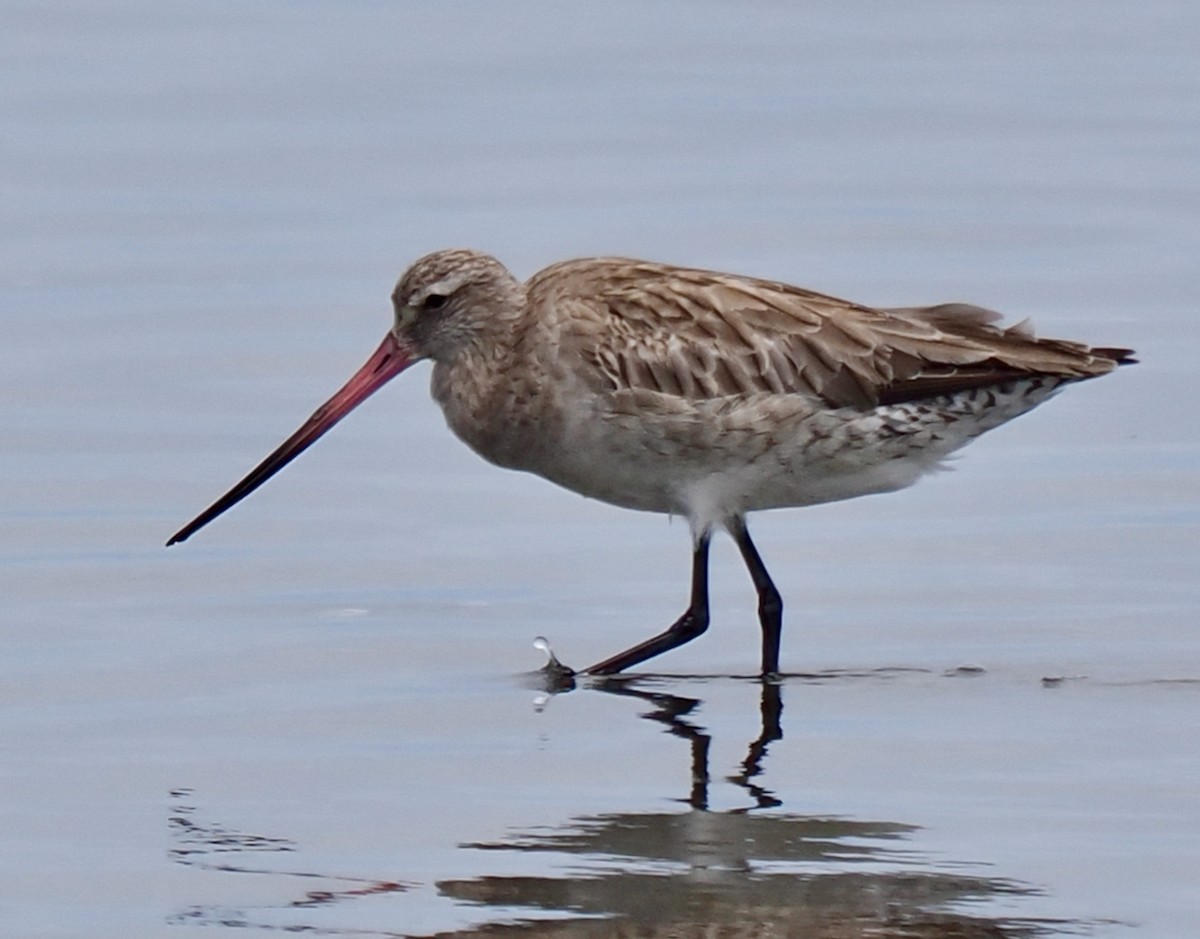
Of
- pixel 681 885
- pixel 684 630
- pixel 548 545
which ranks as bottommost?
pixel 681 885

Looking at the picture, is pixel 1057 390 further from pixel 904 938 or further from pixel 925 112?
pixel 925 112

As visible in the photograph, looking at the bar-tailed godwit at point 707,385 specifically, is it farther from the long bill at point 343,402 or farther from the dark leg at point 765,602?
the long bill at point 343,402

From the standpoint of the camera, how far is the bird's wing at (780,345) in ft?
29.2

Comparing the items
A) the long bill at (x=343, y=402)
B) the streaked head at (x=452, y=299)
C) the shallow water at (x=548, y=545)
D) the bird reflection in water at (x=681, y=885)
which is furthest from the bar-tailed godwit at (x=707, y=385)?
the bird reflection in water at (x=681, y=885)

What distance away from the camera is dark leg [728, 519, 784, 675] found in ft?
28.9

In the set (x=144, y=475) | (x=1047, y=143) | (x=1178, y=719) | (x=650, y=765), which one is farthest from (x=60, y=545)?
(x=1047, y=143)

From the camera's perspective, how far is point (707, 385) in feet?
29.1

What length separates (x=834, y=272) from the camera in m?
13.3

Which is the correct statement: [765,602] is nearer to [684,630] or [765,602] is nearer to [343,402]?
[684,630]

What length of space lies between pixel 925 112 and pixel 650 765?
9824 mm

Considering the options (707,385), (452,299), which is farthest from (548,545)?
(707,385)

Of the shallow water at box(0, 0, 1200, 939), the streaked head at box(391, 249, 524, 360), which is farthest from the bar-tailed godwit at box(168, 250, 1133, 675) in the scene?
the shallow water at box(0, 0, 1200, 939)

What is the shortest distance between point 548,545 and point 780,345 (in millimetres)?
1409

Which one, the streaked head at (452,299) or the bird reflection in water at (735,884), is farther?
the streaked head at (452,299)
